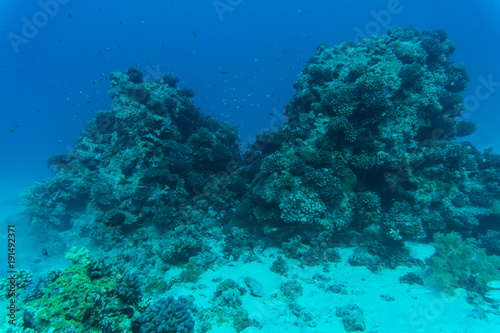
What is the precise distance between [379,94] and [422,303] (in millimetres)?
7972

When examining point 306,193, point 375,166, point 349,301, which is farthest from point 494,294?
point 306,193

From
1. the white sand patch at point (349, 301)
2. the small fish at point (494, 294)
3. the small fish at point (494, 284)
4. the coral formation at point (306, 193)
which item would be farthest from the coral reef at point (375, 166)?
the small fish at point (494, 294)

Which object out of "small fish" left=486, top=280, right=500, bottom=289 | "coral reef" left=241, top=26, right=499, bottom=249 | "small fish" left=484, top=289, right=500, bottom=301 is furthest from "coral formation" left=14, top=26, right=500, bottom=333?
"small fish" left=484, top=289, right=500, bottom=301

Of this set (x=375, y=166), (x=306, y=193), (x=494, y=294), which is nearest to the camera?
(x=494, y=294)

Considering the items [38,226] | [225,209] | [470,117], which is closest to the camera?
[225,209]

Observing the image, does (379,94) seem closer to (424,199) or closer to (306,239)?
(424,199)

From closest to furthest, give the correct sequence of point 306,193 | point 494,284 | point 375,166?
point 494,284 → point 306,193 → point 375,166

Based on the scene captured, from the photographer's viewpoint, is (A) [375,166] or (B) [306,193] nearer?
(B) [306,193]

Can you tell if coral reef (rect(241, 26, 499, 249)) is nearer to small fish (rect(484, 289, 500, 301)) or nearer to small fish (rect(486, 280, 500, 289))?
small fish (rect(486, 280, 500, 289))

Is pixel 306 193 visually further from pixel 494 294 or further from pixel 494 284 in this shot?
pixel 494 284

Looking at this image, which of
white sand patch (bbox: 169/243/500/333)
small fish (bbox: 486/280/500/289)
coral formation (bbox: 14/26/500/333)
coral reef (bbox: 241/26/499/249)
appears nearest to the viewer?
white sand patch (bbox: 169/243/500/333)

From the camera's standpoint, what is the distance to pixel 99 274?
5.27 m

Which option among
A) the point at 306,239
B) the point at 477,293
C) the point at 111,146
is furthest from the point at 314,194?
the point at 111,146

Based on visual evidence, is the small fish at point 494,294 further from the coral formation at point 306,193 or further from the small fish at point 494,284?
the coral formation at point 306,193
